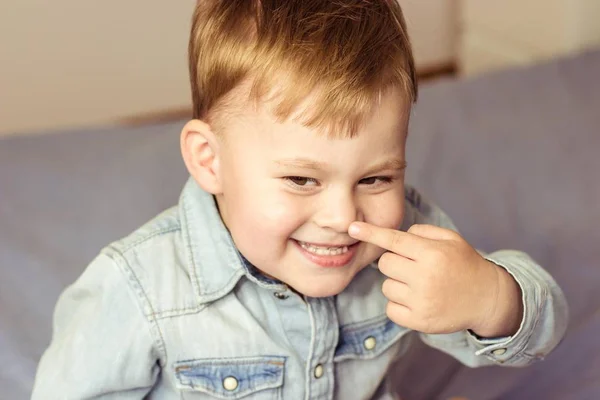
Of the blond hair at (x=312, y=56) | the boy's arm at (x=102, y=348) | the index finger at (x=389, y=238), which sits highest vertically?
the blond hair at (x=312, y=56)

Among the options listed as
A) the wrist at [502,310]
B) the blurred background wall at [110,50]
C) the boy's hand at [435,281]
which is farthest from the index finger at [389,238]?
the blurred background wall at [110,50]

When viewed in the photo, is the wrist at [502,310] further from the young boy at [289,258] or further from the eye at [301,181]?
the eye at [301,181]

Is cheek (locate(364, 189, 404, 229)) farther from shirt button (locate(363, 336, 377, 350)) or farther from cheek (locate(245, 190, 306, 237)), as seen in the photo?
shirt button (locate(363, 336, 377, 350))

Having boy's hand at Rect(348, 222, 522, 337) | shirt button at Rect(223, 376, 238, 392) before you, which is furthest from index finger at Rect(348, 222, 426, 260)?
shirt button at Rect(223, 376, 238, 392)

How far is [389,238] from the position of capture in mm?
822

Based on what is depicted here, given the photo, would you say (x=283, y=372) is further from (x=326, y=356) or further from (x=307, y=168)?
(x=307, y=168)

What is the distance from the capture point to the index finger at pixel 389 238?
2.63 ft

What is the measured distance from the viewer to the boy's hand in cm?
84

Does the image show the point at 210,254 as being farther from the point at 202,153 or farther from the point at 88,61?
the point at 88,61

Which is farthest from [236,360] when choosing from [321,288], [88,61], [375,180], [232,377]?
[88,61]

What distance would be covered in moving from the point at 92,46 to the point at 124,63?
0.10 meters

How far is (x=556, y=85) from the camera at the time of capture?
175 centimetres

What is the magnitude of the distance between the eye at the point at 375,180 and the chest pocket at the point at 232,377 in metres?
0.24

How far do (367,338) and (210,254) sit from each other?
0.72ft
